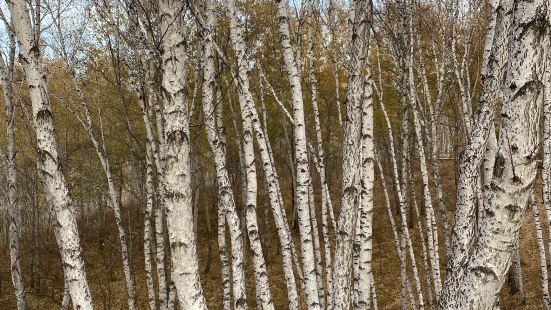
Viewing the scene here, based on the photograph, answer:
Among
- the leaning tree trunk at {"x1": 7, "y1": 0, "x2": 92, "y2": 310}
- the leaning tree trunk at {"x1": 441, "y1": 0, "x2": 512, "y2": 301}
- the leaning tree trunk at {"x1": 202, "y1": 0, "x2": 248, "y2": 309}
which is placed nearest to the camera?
the leaning tree trunk at {"x1": 441, "y1": 0, "x2": 512, "y2": 301}

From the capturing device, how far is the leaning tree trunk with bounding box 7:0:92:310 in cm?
328

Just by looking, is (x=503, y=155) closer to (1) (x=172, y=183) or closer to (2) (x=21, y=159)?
(1) (x=172, y=183)

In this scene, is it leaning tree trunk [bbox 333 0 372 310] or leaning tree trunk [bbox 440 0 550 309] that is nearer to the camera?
leaning tree trunk [bbox 440 0 550 309]

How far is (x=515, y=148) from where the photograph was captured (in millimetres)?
1665

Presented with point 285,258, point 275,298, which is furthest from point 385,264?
point 285,258

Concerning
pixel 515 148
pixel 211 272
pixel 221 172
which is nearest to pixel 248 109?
pixel 221 172

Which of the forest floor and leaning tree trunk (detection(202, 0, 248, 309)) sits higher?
leaning tree trunk (detection(202, 0, 248, 309))

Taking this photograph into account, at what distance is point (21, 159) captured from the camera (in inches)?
744

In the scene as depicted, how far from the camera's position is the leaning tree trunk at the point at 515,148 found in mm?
1651

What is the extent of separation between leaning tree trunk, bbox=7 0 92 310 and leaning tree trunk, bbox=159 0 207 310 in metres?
1.33

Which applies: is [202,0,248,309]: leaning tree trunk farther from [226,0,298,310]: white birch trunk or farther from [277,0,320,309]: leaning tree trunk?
[277,0,320,309]: leaning tree trunk

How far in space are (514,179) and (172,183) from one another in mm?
1785

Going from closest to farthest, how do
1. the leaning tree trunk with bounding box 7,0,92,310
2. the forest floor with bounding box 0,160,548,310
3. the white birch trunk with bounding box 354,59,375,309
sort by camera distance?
1. the leaning tree trunk with bounding box 7,0,92,310
2. the white birch trunk with bounding box 354,59,375,309
3. the forest floor with bounding box 0,160,548,310

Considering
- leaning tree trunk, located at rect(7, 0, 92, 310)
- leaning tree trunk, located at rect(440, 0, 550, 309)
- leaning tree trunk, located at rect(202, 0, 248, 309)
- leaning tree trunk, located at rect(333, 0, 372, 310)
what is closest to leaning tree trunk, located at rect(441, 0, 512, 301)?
leaning tree trunk, located at rect(333, 0, 372, 310)
